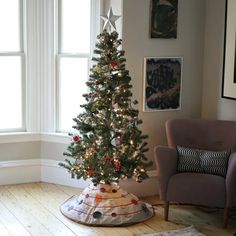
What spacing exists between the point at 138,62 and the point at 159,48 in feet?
0.94

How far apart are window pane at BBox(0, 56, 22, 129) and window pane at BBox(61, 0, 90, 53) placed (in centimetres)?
58

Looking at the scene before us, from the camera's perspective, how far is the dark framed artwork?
498 centimetres

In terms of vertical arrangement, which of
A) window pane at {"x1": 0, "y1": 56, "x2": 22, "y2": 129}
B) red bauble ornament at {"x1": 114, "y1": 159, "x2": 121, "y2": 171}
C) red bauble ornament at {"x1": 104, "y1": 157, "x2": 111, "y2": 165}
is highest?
window pane at {"x1": 0, "y1": 56, "x2": 22, "y2": 129}


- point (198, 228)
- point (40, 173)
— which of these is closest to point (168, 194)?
point (198, 228)

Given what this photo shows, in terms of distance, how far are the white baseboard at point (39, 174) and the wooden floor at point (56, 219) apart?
0.63ft

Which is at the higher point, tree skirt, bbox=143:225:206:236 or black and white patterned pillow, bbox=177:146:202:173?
black and white patterned pillow, bbox=177:146:202:173

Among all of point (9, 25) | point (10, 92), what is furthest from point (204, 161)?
point (9, 25)

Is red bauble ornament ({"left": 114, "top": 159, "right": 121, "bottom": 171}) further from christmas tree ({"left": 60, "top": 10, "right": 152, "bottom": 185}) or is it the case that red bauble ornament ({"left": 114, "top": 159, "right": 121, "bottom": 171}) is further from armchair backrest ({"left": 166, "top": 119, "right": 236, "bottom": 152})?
armchair backrest ({"left": 166, "top": 119, "right": 236, "bottom": 152})

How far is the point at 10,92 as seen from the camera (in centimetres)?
537

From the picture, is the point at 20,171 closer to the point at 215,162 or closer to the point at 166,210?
the point at 166,210

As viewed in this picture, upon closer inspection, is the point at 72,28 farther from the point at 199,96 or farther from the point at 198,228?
the point at 198,228

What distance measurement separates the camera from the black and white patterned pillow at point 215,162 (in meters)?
4.42

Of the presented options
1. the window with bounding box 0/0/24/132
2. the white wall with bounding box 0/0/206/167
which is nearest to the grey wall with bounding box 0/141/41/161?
the white wall with bounding box 0/0/206/167

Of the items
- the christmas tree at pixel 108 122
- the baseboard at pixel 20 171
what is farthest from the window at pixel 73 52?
the christmas tree at pixel 108 122
